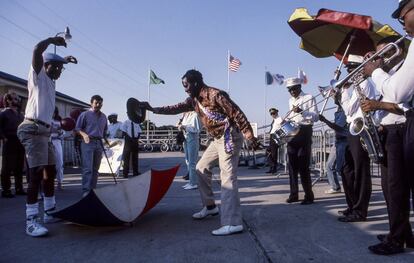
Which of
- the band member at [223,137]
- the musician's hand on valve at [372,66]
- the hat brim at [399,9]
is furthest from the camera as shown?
the band member at [223,137]

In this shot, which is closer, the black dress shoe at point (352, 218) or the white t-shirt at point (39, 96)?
the white t-shirt at point (39, 96)

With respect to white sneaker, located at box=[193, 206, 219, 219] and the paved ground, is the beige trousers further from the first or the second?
white sneaker, located at box=[193, 206, 219, 219]

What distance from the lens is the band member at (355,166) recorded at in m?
4.32

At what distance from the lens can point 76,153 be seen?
1452 centimetres

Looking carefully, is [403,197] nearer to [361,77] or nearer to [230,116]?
[361,77]

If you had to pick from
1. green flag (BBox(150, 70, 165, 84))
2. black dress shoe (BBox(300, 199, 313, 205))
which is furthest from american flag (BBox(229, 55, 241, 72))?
black dress shoe (BBox(300, 199, 313, 205))

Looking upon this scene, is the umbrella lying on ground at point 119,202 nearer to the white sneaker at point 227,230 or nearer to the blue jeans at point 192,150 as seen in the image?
the white sneaker at point 227,230

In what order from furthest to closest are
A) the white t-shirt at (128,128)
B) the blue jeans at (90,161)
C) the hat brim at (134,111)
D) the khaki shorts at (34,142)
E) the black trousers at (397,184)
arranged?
1. the white t-shirt at (128,128)
2. the blue jeans at (90,161)
3. the hat brim at (134,111)
4. the khaki shorts at (34,142)
5. the black trousers at (397,184)

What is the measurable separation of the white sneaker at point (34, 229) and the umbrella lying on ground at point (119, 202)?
12.6 inches

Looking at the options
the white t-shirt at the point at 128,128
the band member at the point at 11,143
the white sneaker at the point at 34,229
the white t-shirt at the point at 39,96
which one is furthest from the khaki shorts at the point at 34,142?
the white t-shirt at the point at 128,128

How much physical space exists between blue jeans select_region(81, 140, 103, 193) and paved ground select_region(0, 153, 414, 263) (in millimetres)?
1171

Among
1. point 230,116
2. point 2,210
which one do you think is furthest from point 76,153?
point 230,116

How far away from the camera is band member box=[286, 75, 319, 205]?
584 centimetres

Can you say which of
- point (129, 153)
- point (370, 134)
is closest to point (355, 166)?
point (370, 134)
